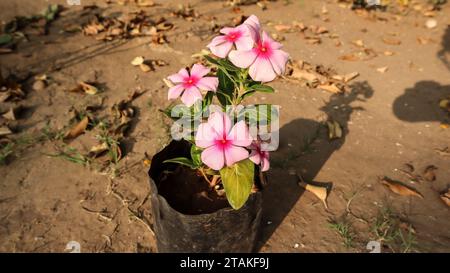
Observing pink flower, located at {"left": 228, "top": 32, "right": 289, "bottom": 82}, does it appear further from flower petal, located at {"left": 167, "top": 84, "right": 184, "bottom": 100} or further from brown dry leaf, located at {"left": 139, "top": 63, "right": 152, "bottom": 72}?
brown dry leaf, located at {"left": 139, "top": 63, "right": 152, "bottom": 72}

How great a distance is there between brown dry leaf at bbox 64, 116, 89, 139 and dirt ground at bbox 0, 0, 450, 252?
7 centimetres

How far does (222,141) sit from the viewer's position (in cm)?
136

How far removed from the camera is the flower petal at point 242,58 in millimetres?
1283

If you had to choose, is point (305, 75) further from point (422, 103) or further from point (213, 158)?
point (213, 158)

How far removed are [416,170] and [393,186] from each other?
28 centimetres

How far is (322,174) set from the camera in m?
2.39

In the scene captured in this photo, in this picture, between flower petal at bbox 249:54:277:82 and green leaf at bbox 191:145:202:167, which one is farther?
green leaf at bbox 191:145:202:167

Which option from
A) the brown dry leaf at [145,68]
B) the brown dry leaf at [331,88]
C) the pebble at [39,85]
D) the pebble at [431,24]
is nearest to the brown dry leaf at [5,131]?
the pebble at [39,85]

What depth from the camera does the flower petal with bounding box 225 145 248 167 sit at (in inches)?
52.7

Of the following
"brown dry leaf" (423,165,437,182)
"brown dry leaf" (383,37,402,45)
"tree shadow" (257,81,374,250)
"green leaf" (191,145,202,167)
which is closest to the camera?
"green leaf" (191,145,202,167)

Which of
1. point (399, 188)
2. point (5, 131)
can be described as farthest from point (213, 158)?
point (5, 131)

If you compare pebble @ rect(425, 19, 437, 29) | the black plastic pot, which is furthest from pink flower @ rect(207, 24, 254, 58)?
pebble @ rect(425, 19, 437, 29)

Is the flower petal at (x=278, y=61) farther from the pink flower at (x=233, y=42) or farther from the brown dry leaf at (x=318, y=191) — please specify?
the brown dry leaf at (x=318, y=191)

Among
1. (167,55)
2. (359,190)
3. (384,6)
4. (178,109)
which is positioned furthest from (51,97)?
(384,6)
